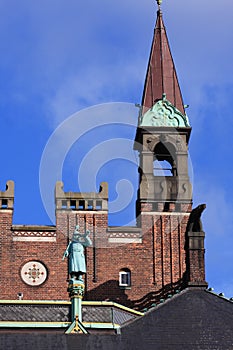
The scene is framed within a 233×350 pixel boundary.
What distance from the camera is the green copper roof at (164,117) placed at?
62.6 meters

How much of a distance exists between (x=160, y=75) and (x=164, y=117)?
3618 millimetres

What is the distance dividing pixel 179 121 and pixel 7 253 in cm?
1210

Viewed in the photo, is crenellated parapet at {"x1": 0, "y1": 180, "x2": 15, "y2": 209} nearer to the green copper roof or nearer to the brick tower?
the brick tower

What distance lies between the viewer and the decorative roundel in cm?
5719

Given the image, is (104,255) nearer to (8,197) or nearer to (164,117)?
(8,197)

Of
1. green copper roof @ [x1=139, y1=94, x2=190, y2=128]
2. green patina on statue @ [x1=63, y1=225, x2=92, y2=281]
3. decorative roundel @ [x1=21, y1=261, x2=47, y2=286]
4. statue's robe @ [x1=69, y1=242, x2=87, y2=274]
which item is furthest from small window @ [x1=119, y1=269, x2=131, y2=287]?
statue's robe @ [x1=69, y1=242, x2=87, y2=274]

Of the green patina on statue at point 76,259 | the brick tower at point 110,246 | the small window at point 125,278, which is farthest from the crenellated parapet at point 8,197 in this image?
the green patina on statue at point 76,259

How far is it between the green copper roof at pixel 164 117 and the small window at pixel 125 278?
860cm

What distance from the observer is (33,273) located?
57438 mm

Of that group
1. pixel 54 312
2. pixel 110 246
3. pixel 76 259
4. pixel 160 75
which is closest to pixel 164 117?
pixel 160 75

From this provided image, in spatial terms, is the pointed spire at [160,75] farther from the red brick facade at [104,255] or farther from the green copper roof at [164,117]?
the red brick facade at [104,255]

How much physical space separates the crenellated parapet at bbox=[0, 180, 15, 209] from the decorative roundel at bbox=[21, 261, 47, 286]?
3.08 m

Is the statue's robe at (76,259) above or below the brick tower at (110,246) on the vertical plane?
below

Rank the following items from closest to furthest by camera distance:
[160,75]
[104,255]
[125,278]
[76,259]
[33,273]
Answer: [76,259] → [33,273] → [125,278] → [104,255] → [160,75]
